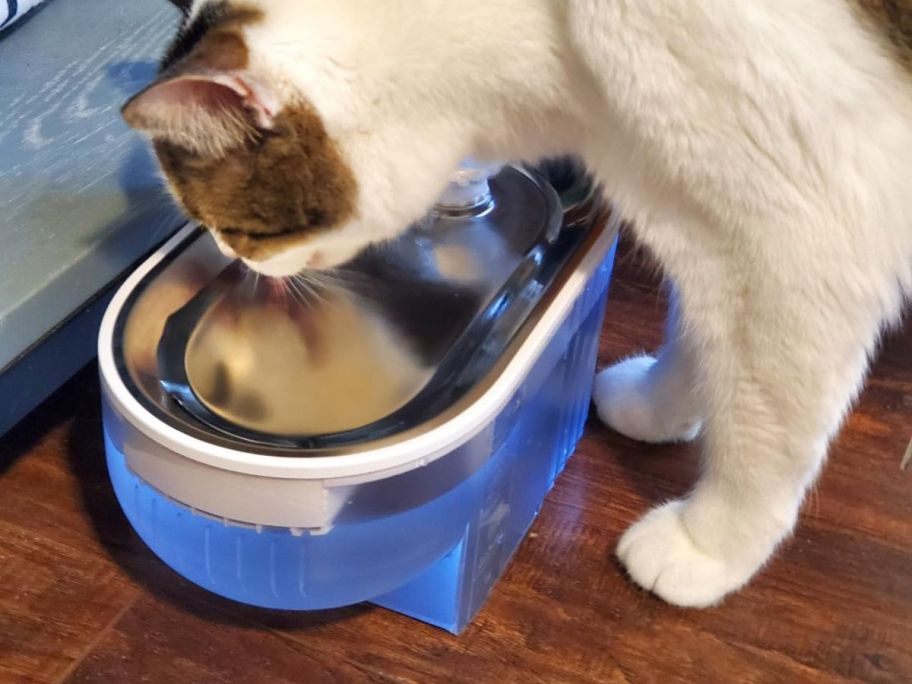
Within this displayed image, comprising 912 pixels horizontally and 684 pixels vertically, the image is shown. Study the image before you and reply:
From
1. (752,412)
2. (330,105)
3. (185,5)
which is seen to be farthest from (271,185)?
(752,412)

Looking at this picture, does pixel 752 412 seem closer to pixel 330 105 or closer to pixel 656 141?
pixel 656 141

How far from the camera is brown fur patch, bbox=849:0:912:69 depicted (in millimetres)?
645

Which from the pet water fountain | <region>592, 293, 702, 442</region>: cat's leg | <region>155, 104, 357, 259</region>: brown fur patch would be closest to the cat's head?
<region>155, 104, 357, 259</region>: brown fur patch

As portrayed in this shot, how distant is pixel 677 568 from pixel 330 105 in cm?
51

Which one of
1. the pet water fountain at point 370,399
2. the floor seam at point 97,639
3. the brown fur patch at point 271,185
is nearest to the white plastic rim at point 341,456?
the pet water fountain at point 370,399

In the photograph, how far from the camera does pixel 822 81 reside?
63 cm

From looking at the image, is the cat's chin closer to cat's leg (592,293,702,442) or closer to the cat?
the cat

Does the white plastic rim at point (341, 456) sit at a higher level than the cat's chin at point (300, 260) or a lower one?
lower

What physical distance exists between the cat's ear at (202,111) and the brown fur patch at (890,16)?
1.35 feet

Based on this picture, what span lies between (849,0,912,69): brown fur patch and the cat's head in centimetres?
21

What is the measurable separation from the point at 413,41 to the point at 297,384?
0.31 metres

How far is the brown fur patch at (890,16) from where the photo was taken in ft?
2.11

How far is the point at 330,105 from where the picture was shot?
0.69 metres

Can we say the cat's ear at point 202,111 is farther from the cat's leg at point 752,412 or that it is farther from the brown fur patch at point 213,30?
the cat's leg at point 752,412
